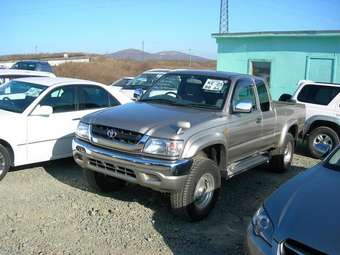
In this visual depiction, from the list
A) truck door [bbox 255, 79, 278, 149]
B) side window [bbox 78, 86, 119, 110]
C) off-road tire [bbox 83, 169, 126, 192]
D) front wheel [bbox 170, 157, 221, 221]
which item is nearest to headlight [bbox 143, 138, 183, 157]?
front wheel [bbox 170, 157, 221, 221]

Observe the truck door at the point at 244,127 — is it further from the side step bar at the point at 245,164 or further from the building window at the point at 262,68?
the building window at the point at 262,68

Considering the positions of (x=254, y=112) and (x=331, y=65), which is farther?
(x=331, y=65)

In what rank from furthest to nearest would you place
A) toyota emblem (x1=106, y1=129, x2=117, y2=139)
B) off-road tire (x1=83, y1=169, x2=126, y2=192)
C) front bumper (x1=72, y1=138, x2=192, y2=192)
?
off-road tire (x1=83, y1=169, x2=126, y2=192), toyota emblem (x1=106, y1=129, x2=117, y2=139), front bumper (x1=72, y1=138, x2=192, y2=192)

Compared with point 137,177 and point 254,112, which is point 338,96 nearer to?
point 254,112

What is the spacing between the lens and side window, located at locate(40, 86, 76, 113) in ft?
25.1

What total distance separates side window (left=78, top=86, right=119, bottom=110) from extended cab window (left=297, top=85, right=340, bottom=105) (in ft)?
15.5

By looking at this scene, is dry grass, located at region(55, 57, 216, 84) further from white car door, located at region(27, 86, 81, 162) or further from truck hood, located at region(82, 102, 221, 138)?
truck hood, located at region(82, 102, 221, 138)

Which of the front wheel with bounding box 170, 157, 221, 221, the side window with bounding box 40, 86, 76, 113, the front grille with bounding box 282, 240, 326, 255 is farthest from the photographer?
the side window with bounding box 40, 86, 76, 113

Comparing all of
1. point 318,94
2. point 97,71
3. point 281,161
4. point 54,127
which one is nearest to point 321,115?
point 318,94

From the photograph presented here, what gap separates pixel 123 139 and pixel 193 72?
2053 millimetres

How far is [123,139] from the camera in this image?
5598mm

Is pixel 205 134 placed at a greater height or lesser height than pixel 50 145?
greater

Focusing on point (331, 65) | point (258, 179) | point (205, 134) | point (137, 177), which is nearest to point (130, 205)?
point (137, 177)

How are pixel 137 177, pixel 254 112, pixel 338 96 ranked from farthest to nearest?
pixel 338 96 < pixel 254 112 < pixel 137 177
